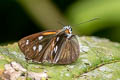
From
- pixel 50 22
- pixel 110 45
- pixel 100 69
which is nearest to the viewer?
pixel 100 69

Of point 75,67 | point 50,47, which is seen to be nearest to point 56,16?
point 50,47

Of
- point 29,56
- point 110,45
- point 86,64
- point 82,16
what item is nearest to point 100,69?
point 86,64

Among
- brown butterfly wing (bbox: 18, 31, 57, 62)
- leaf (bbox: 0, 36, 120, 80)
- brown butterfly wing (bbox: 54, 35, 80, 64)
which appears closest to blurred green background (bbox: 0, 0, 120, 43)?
leaf (bbox: 0, 36, 120, 80)

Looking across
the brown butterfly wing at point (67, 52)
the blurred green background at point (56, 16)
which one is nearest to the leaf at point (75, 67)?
the brown butterfly wing at point (67, 52)

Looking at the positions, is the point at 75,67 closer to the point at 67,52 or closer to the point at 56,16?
the point at 67,52

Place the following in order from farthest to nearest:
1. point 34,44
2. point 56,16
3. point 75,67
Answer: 1. point 56,16
2. point 34,44
3. point 75,67

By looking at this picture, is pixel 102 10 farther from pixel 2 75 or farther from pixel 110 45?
pixel 2 75

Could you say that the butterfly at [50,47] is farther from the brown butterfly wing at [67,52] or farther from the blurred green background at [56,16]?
the blurred green background at [56,16]
